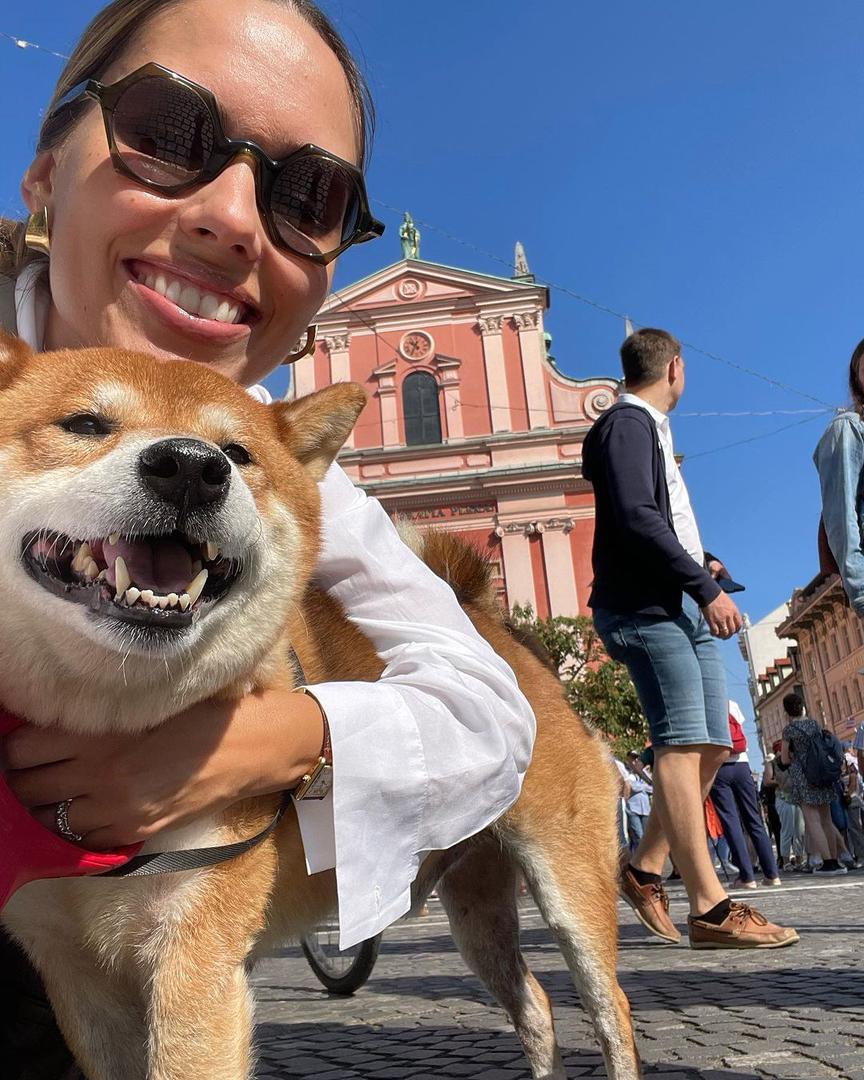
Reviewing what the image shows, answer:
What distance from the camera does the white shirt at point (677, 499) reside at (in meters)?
4.47

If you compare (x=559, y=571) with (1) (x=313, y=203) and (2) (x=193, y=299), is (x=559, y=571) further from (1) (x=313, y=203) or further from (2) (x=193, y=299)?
(2) (x=193, y=299)

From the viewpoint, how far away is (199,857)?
144 centimetres

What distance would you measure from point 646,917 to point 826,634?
179ft

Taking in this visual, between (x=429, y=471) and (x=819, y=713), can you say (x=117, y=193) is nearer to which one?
(x=429, y=471)

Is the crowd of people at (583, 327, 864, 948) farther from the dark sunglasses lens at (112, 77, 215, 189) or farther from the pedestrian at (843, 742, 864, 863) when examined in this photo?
the pedestrian at (843, 742, 864, 863)

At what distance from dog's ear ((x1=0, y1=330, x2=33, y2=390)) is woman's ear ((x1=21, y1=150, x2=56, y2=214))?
0.61m

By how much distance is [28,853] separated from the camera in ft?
4.20

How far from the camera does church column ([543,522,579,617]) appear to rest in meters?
25.3

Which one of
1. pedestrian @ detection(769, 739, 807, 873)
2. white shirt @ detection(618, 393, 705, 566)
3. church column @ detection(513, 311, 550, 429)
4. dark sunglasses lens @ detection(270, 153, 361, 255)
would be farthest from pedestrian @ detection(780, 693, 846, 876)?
church column @ detection(513, 311, 550, 429)

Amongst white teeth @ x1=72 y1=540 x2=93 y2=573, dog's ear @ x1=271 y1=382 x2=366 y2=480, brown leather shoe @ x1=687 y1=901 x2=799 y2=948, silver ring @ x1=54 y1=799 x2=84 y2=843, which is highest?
dog's ear @ x1=271 y1=382 x2=366 y2=480

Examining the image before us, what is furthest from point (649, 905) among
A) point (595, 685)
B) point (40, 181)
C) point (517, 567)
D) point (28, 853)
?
point (517, 567)

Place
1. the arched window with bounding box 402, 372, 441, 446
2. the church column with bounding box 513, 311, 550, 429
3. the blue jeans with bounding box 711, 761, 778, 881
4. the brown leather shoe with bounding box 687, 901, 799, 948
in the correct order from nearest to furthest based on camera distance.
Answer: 1. the brown leather shoe with bounding box 687, 901, 799, 948
2. the blue jeans with bounding box 711, 761, 778, 881
3. the church column with bounding box 513, 311, 550, 429
4. the arched window with bounding box 402, 372, 441, 446

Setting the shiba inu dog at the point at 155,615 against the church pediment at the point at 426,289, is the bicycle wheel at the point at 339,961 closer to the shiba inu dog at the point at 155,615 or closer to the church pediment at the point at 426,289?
the shiba inu dog at the point at 155,615

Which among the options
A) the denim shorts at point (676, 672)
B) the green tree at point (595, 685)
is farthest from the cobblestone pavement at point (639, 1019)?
the green tree at point (595, 685)
